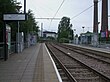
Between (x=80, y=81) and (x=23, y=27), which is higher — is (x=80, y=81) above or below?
below

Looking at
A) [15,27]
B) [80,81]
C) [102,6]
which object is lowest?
Answer: [80,81]

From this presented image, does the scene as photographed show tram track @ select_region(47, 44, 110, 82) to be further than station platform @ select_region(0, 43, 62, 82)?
Yes

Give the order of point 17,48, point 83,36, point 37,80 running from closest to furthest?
1. point 37,80
2. point 17,48
3. point 83,36

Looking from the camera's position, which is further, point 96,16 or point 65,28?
point 65,28

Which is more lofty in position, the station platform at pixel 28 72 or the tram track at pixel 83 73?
the station platform at pixel 28 72

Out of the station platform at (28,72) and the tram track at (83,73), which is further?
the tram track at (83,73)

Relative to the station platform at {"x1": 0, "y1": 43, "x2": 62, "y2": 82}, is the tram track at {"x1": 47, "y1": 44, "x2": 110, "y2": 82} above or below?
below

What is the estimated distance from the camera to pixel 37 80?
11414mm

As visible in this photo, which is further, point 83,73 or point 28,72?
point 83,73

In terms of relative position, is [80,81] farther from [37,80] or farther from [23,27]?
[23,27]

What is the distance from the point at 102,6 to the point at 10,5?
70.2 meters

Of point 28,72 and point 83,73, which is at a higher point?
point 28,72

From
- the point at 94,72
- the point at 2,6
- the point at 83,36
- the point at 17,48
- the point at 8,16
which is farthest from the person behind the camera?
the point at 83,36

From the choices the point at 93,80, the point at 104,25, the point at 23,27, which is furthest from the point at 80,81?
the point at 104,25
